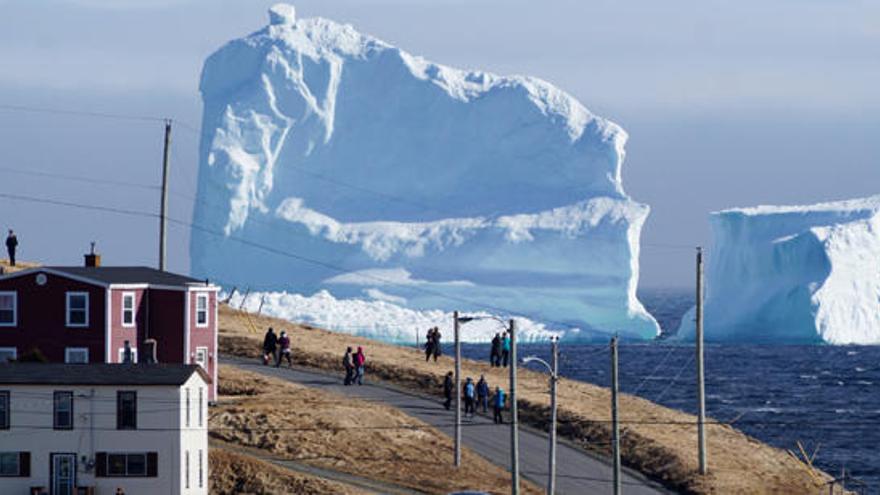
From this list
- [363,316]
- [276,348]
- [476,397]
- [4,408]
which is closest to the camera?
[4,408]

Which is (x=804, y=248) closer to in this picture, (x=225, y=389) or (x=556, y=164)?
(x=556, y=164)

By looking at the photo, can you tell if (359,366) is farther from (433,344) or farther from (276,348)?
(433,344)

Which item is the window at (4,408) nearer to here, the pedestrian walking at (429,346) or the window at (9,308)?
the window at (9,308)

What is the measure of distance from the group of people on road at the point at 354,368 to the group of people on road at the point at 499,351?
6.36 m

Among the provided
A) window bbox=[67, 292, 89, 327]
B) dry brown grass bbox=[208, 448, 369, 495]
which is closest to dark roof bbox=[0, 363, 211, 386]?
dry brown grass bbox=[208, 448, 369, 495]

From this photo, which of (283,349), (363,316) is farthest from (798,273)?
(283,349)

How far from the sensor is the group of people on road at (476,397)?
2501 inches

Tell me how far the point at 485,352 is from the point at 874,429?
53.1 metres

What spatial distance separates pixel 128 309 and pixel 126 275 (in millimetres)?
1795

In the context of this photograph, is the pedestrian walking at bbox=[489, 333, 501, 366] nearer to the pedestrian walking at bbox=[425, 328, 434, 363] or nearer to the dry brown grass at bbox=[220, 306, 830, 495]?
the dry brown grass at bbox=[220, 306, 830, 495]

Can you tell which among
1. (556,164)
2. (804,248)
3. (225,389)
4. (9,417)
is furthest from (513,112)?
(9,417)

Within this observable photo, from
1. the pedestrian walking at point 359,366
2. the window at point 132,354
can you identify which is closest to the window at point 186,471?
the window at point 132,354

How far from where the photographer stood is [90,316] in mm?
59219

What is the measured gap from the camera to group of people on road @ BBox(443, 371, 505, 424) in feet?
208
